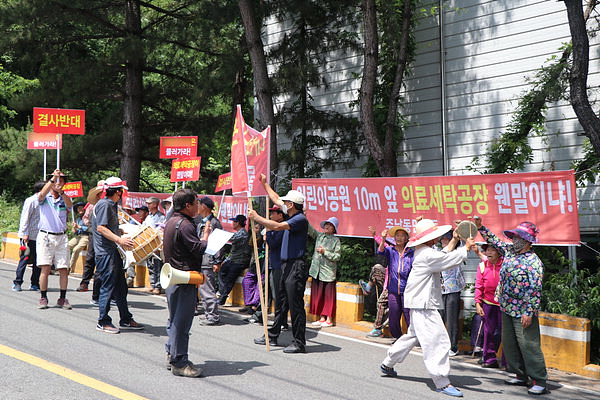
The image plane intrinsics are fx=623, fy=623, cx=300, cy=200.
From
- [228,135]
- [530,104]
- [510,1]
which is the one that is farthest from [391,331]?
[228,135]

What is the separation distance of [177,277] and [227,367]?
1289 mm

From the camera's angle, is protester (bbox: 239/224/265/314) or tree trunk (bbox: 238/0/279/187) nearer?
protester (bbox: 239/224/265/314)

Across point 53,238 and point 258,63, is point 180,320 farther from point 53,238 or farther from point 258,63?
point 258,63

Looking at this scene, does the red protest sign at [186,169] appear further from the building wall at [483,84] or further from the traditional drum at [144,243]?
the traditional drum at [144,243]

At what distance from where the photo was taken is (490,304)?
8.06 metres

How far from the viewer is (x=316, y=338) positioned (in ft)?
30.2

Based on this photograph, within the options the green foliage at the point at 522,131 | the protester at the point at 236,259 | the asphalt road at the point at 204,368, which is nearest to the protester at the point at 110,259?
the asphalt road at the point at 204,368

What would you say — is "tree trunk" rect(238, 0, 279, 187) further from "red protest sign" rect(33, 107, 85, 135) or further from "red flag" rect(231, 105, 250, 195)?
"red flag" rect(231, 105, 250, 195)

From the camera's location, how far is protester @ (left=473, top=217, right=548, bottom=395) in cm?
678

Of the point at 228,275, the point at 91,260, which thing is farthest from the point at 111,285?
the point at 91,260

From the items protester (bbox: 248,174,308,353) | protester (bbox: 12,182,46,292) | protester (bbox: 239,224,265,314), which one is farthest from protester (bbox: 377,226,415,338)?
protester (bbox: 12,182,46,292)

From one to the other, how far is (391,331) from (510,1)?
821 cm

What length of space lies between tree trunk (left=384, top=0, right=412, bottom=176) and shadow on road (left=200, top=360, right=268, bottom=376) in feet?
24.8

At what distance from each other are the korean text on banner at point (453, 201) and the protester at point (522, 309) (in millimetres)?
1653
